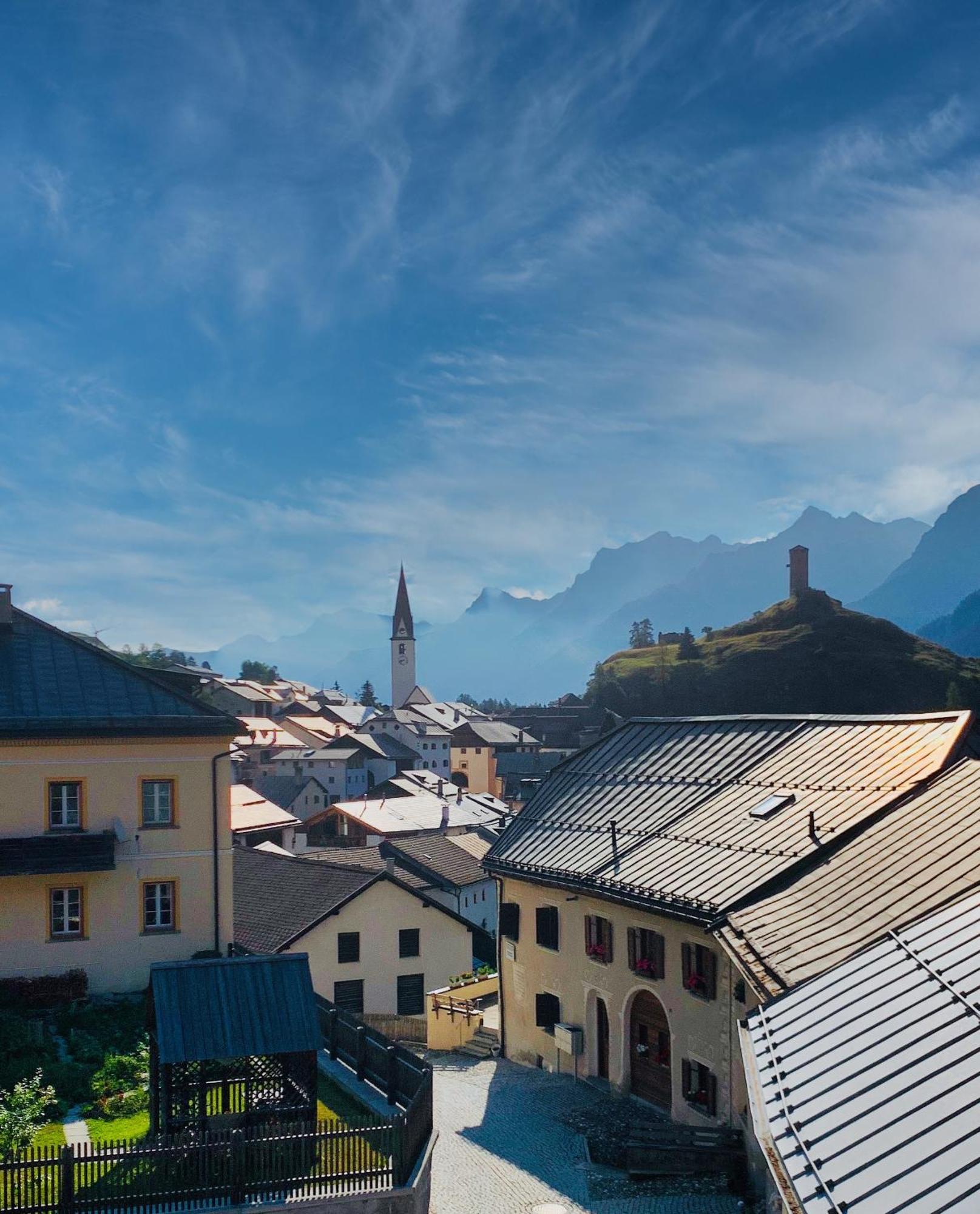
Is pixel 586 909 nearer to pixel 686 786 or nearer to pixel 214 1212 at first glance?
pixel 686 786

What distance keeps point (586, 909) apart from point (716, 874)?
6121mm

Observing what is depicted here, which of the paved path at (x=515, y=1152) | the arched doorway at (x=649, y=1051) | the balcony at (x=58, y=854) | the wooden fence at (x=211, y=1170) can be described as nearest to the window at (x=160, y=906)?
the balcony at (x=58, y=854)

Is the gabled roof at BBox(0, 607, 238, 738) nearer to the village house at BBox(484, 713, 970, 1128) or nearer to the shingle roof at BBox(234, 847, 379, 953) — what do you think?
the village house at BBox(484, 713, 970, 1128)

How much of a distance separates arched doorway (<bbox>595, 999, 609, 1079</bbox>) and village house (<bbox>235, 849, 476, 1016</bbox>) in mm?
13350

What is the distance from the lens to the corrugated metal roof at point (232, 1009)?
16.8m

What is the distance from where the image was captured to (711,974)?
23328 millimetres

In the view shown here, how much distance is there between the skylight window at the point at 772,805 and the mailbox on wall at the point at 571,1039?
8.45 m

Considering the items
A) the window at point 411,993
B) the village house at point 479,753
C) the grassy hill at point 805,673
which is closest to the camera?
the window at point 411,993

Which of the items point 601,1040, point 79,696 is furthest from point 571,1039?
point 79,696

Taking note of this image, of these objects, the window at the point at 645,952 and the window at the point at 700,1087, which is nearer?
the window at the point at 700,1087

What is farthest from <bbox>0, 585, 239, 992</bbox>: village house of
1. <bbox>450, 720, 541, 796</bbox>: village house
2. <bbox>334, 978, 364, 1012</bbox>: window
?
<bbox>450, 720, 541, 796</bbox>: village house

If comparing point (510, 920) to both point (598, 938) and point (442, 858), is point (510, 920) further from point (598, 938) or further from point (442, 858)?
point (442, 858)

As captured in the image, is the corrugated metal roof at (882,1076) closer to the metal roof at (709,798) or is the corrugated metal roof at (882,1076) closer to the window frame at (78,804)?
the metal roof at (709,798)

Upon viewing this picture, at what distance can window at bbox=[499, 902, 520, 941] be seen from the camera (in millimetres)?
33219
